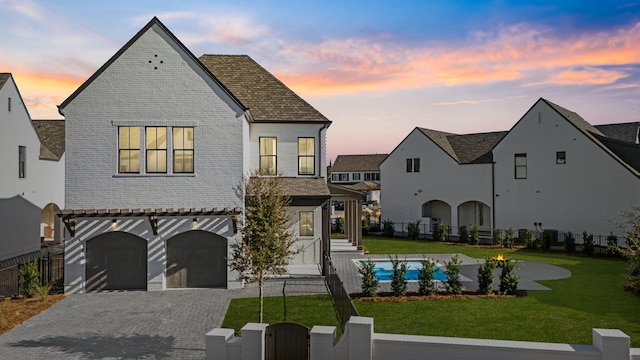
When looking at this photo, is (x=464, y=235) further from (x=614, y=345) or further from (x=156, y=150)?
(x=614, y=345)

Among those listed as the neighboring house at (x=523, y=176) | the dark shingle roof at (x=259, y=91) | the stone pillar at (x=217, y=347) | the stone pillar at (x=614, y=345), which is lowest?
the stone pillar at (x=217, y=347)

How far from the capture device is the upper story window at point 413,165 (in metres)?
41.8

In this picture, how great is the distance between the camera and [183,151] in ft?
63.0

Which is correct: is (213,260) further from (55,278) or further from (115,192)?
(55,278)

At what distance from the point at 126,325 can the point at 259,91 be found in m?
14.1

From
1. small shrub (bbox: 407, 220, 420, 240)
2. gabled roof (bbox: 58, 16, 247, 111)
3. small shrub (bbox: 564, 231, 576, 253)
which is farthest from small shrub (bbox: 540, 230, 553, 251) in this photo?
gabled roof (bbox: 58, 16, 247, 111)

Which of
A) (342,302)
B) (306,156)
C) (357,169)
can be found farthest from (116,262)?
(357,169)

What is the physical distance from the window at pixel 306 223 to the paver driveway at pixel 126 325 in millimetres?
5262

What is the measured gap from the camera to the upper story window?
4181 cm

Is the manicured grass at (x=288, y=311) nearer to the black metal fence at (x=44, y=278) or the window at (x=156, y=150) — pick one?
the window at (x=156, y=150)

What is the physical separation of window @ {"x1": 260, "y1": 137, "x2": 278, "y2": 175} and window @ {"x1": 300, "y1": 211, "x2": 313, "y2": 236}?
9.23 feet

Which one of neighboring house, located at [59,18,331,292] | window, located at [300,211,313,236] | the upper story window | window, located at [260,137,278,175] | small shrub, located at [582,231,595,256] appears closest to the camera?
neighboring house, located at [59,18,331,292]

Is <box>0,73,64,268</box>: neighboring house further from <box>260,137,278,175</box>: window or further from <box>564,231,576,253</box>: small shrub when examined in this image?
<box>564,231,576,253</box>: small shrub

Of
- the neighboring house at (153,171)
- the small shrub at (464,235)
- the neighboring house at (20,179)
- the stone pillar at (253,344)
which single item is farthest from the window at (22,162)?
the small shrub at (464,235)
